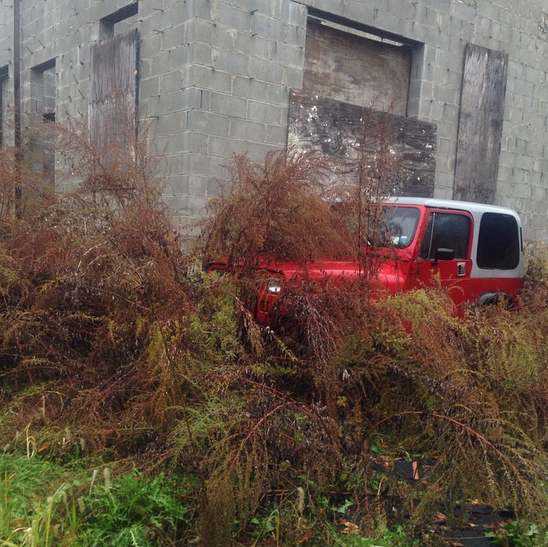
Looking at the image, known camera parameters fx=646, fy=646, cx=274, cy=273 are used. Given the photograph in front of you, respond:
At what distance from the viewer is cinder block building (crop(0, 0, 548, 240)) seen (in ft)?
25.8


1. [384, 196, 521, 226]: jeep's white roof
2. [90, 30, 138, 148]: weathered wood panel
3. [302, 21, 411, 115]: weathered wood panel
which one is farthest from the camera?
[302, 21, 411, 115]: weathered wood panel

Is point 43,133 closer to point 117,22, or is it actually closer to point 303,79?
point 117,22

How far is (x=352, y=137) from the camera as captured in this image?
30.3 feet

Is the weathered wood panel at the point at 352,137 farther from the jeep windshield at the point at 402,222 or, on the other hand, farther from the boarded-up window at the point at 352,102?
the jeep windshield at the point at 402,222

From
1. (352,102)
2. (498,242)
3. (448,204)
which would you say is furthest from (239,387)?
(352,102)

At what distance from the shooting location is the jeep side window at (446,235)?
20.5 ft

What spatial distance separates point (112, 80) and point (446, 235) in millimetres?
4820

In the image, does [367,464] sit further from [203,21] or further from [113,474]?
[203,21]

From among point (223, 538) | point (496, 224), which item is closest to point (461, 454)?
point (223, 538)

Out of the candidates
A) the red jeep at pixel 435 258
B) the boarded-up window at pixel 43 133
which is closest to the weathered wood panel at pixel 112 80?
the boarded-up window at pixel 43 133

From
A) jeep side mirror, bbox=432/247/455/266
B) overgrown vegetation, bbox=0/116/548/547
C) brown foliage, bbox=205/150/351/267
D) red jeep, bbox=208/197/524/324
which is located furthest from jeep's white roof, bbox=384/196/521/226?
brown foliage, bbox=205/150/351/267

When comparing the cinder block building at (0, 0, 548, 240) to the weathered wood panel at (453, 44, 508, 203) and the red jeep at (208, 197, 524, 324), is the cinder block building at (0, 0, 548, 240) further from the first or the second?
the red jeep at (208, 197, 524, 324)

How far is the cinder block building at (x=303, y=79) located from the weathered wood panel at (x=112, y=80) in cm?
3

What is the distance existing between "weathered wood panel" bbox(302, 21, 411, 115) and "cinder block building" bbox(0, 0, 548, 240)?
0.07 ft
